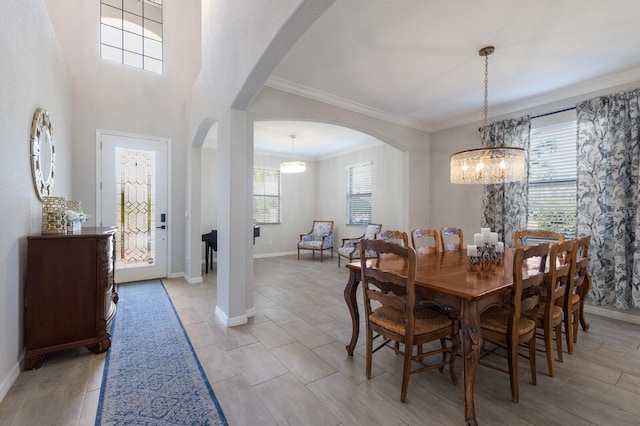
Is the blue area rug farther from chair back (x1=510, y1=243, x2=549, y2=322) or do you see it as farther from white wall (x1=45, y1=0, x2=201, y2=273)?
white wall (x1=45, y1=0, x2=201, y2=273)

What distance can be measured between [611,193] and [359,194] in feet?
14.2

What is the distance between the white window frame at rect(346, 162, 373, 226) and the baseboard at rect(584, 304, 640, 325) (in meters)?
3.90

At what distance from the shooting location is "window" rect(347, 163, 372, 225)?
6648 millimetres

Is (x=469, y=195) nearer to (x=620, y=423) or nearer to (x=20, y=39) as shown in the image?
(x=620, y=423)

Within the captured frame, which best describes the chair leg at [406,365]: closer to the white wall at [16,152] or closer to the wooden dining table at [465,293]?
the wooden dining table at [465,293]

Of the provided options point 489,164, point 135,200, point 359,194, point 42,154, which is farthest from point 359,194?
point 42,154

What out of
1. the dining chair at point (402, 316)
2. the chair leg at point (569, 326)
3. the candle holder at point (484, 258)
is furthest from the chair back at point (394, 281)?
the chair leg at point (569, 326)

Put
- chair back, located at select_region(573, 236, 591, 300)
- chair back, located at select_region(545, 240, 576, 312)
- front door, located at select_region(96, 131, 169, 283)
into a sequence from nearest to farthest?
1. chair back, located at select_region(545, 240, 576, 312)
2. chair back, located at select_region(573, 236, 591, 300)
3. front door, located at select_region(96, 131, 169, 283)

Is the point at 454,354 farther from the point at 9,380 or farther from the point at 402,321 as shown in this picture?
the point at 9,380

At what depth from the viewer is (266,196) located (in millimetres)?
7348

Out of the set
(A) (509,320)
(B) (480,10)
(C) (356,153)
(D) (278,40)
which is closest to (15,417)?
(D) (278,40)

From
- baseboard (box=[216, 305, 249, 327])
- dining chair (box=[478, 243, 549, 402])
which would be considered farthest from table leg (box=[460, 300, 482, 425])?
baseboard (box=[216, 305, 249, 327])

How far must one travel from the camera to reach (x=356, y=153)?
687cm

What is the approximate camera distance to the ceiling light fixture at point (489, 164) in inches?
110
